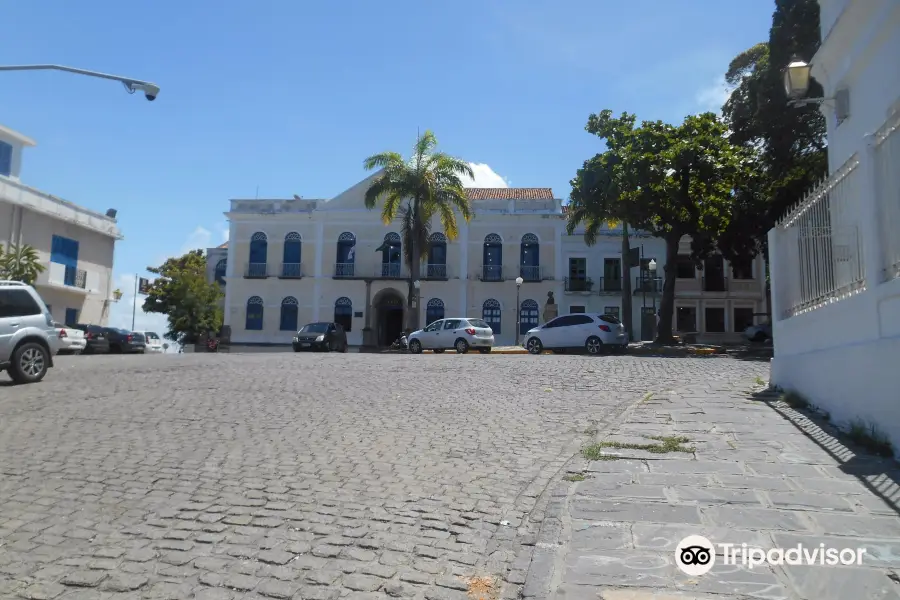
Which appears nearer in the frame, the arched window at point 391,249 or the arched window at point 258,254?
the arched window at point 391,249

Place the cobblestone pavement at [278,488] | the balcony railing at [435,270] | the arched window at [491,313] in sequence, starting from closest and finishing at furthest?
the cobblestone pavement at [278,488] < the arched window at [491,313] < the balcony railing at [435,270]

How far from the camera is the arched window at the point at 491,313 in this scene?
41.2 metres

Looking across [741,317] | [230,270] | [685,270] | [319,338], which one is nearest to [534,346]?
[319,338]

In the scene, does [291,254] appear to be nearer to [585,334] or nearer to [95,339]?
[95,339]

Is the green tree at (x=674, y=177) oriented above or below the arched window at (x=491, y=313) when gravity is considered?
above

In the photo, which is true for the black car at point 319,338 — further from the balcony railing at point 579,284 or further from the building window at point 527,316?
the balcony railing at point 579,284

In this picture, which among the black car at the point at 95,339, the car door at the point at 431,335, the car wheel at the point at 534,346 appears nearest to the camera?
the car wheel at the point at 534,346

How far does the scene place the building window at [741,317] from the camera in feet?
143

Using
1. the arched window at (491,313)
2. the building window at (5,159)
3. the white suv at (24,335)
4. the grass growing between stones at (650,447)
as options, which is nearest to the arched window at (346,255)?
the arched window at (491,313)

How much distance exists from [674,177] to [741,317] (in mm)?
20939

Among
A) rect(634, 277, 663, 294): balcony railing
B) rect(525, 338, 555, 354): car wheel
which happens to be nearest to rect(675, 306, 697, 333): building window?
rect(634, 277, 663, 294): balcony railing

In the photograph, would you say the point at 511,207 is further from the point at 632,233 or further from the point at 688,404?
the point at 688,404

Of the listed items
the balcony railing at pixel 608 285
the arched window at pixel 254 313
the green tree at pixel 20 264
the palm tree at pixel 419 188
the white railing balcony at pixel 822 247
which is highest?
the palm tree at pixel 419 188

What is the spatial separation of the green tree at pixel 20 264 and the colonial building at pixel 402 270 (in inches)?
497
